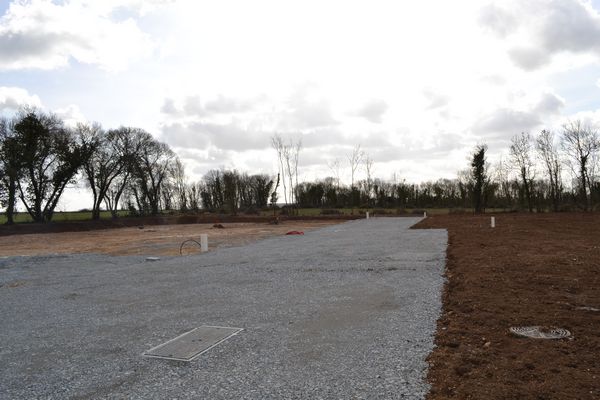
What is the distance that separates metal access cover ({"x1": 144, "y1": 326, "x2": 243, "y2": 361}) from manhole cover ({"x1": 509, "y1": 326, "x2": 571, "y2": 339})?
373 cm

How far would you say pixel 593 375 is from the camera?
4121 millimetres

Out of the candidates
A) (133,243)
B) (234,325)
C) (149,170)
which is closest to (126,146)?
(149,170)

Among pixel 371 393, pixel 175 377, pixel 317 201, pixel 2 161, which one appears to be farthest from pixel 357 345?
pixel 317 201

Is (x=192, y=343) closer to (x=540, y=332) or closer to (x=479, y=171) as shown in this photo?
(x=540, y=332)

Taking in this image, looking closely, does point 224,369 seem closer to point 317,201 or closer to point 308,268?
point 308,268

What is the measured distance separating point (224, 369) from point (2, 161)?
4506cm

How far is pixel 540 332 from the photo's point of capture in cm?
555

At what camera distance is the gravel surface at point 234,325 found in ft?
14.7

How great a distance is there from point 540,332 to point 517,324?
40 cm

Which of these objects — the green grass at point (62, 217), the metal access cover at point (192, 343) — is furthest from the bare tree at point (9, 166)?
the metal access cover at point (192, 343)

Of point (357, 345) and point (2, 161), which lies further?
point (2, 161)

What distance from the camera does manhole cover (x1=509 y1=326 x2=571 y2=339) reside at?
212 inches

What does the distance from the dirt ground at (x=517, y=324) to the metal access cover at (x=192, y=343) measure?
2765 mm

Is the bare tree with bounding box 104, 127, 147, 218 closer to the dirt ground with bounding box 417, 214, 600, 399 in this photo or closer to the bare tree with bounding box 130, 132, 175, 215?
the bare tree with bounding box 130, 132, 175, 215
